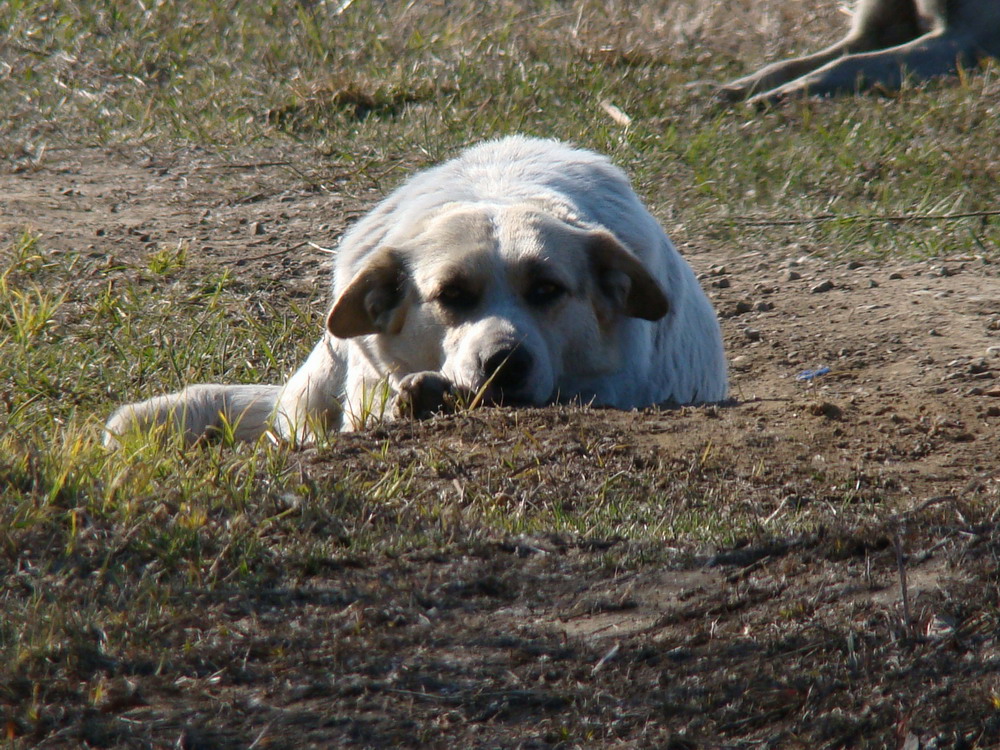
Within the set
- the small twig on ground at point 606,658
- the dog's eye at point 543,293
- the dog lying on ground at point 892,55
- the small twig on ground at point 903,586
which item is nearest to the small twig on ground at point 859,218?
the dog lying on ground at point 892,55

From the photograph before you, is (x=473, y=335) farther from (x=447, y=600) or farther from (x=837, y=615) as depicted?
(x=837, y=615)

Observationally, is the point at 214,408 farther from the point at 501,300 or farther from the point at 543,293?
the point at 543,293

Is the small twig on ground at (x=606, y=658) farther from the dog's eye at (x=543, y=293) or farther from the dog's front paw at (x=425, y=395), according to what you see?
the dog's eye at (x=543, y=293)

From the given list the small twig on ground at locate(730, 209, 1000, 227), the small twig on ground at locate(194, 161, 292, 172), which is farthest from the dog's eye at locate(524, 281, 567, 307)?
the small twig on ground at locate(194, 161, 292, 172)

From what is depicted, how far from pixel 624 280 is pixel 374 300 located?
92cm

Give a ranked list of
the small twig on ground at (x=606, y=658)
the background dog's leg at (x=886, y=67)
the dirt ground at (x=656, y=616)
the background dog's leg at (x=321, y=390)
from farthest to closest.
Answer: the background dog's leg at (x=886, y=67) < the background dog's leg at (x=321, y=390) < the small twig on ground at (x=606, y=658) < the dirt ground at (x=656, y=616)

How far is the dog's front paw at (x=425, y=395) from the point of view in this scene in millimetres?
4430

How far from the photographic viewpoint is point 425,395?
444 centimetres

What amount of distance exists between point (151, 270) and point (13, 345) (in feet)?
4.17

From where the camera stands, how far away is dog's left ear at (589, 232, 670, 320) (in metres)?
4.81

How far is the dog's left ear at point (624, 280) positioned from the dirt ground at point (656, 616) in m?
0.57

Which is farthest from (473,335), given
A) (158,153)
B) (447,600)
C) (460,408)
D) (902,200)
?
(158,153)

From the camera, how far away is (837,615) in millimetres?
2668

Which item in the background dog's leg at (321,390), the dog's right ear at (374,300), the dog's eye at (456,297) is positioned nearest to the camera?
the dog's eye at (456,297)
